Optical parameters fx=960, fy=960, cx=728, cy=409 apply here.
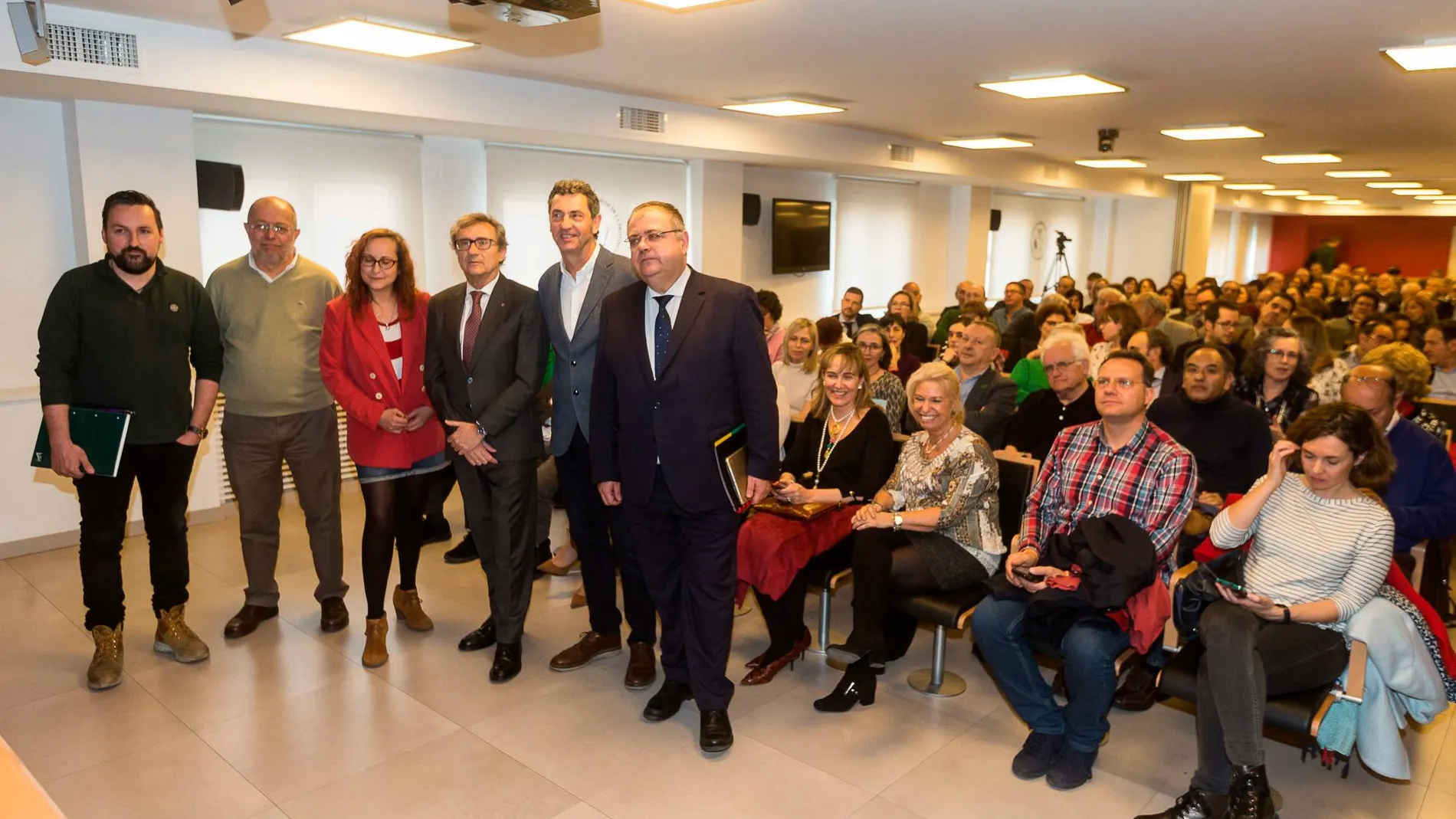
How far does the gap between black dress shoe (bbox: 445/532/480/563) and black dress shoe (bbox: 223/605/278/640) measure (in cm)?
100

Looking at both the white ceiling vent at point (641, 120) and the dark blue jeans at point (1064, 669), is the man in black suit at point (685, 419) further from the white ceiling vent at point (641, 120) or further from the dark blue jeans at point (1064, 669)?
the white ceiling vent at point (641, 120)

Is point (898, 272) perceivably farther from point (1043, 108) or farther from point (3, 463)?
point (3, 463)

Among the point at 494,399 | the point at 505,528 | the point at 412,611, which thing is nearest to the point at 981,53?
the point at 494,399

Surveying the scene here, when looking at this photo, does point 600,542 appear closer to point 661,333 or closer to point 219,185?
point 661,333

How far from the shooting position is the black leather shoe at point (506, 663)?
3605mm

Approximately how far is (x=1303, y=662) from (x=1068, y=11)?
2781mm

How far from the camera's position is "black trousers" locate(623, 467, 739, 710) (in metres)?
3.08

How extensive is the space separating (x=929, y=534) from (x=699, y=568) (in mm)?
892

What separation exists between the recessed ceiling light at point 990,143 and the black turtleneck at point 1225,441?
18.5ft

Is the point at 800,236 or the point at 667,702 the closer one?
the point at 667,702

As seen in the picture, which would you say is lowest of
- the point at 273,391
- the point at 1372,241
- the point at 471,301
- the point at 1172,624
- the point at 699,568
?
the point at 1172,624

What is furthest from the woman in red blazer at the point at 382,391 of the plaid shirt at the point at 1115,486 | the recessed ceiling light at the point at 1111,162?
the recessed ceiling light at the point at 1111,162

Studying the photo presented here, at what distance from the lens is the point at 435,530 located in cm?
541

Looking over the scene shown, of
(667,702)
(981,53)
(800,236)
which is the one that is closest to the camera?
(667,702)
